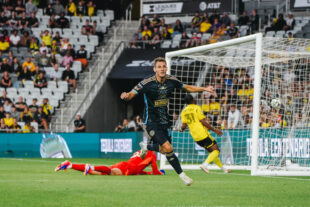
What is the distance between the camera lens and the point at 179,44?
26.7 meters

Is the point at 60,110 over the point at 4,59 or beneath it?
beneath

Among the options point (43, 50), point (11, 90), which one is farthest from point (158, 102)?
point (43, 50)

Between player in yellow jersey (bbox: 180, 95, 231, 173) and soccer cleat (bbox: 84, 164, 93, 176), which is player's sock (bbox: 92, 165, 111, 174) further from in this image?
player in yellow jersey (bbox: 180, 95, 231, 173)

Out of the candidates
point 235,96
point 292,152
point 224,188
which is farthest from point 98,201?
point 235,96

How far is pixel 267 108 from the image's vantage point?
1567 centimetres

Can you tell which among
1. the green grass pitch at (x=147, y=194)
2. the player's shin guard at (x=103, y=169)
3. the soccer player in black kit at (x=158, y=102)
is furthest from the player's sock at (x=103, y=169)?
the soccer player in black kit at (x=158, y=102)

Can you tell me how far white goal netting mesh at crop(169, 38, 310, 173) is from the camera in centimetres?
1502

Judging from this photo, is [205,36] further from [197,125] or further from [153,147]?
[153,147]

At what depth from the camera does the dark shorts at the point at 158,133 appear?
9969mm

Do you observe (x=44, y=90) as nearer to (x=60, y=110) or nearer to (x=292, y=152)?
(x=60, y=110)

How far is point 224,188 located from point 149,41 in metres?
18.6

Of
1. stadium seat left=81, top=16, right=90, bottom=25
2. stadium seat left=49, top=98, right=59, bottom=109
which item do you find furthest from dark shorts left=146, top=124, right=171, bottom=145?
stadium seat left=81, top=16, right=90, bottom=25

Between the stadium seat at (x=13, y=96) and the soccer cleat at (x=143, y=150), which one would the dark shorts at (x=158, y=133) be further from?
the stadium seat at (x=13, y=96)

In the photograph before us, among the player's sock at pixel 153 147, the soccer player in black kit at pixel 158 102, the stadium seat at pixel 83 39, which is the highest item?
the stadium seat at pixel 83 39
